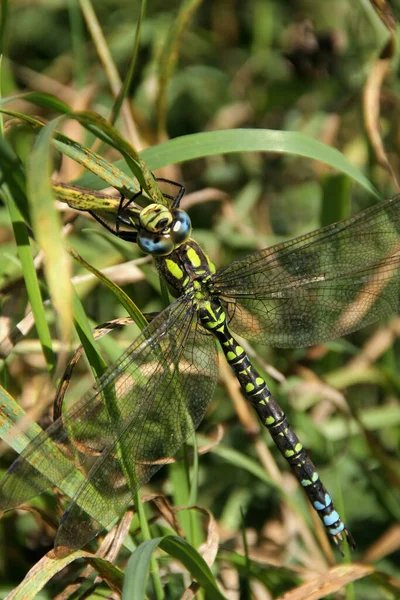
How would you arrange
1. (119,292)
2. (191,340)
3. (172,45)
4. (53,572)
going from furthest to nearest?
(172,45) < (191,340) < (119,292) < (53,572)

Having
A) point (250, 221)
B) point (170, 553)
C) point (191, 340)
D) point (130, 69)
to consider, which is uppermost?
point (250, 221)

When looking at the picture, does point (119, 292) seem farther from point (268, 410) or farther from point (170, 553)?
point (268, 410)

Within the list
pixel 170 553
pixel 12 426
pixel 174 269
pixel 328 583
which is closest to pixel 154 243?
pixel 174 269

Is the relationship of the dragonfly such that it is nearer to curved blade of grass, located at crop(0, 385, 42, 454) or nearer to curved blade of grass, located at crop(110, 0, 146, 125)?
curved blade of grass, located at crop(0, 385, 42, 454)

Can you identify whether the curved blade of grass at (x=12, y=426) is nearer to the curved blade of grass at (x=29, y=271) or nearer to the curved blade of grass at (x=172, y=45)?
the curved blade of grass at (x=29, y=271)

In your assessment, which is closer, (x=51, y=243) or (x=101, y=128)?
(x=51, y=243)

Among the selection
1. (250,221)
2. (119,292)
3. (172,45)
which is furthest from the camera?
(250,221)

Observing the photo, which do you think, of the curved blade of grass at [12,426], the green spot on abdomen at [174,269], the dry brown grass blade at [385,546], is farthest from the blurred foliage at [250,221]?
the green spot on abdomen at [174,269]
